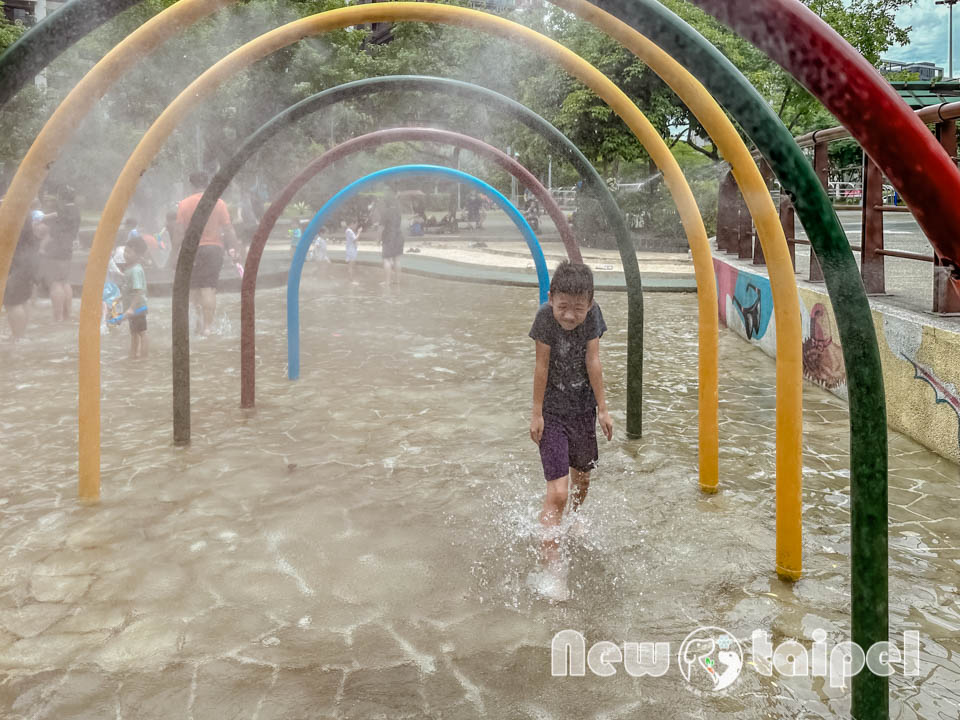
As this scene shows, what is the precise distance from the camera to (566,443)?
12.2 ft

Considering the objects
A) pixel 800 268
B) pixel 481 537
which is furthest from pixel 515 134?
pixel 481 537

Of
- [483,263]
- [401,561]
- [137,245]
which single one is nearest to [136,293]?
[137,245]

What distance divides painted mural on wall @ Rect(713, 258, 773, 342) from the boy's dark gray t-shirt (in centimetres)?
506

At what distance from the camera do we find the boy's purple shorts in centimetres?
369

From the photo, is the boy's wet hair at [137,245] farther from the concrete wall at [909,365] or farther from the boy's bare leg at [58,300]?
the concrete wall at [909,365]

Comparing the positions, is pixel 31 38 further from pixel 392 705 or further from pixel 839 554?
pixel 839 554


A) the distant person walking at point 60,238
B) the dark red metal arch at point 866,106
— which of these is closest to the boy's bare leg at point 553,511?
the dark red metal arch at point 866,106

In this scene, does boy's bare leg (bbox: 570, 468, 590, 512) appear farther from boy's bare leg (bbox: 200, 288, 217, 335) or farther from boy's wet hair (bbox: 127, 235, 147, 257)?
boy's bare leg (bbox: 200, 288, 217, 335)

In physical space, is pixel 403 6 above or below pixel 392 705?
above

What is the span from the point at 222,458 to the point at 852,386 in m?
4.01

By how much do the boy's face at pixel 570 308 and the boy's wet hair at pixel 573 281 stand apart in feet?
0.07

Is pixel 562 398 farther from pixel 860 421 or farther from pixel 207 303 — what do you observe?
pixel 207 303

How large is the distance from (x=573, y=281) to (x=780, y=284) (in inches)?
36.6

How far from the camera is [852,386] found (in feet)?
7.66
